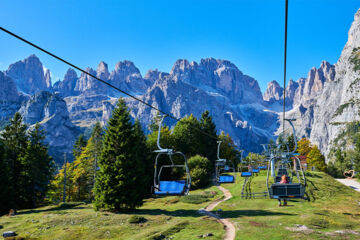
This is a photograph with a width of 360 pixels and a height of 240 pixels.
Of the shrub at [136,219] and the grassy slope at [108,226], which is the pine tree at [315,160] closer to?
the grassy slope at [108,226]

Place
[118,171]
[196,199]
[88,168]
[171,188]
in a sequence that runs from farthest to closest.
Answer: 1. [88,168]
2. [196,199]
3. [118,171]
4. [171,188]

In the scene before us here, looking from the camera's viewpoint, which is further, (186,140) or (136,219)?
(186,140)

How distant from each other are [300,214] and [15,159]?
150 ft

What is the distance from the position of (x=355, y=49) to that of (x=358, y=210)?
194232mm

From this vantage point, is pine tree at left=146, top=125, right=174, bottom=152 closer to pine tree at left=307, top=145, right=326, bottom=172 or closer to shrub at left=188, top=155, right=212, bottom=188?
shrub at left=188, top=155, right=212, bottom=188

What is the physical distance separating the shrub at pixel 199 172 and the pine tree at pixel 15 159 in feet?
102

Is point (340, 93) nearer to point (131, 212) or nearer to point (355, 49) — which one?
point (355, 49)

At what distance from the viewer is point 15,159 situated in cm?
4519

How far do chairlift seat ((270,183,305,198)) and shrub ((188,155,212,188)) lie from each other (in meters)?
34.8

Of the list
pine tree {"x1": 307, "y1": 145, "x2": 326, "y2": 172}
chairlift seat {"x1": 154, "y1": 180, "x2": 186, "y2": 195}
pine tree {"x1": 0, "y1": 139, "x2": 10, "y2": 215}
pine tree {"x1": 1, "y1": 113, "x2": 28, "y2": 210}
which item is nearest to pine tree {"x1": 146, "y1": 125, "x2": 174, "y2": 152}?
pine tree {"x1": 1, "y1": 113, "x2": 28, "y2": 210}

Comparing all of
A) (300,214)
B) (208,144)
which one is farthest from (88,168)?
(300,214)

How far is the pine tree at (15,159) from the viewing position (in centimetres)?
4038

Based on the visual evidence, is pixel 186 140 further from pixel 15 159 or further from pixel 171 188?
pixel 171 188

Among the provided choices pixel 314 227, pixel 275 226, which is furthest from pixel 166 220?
pixel 314 227
